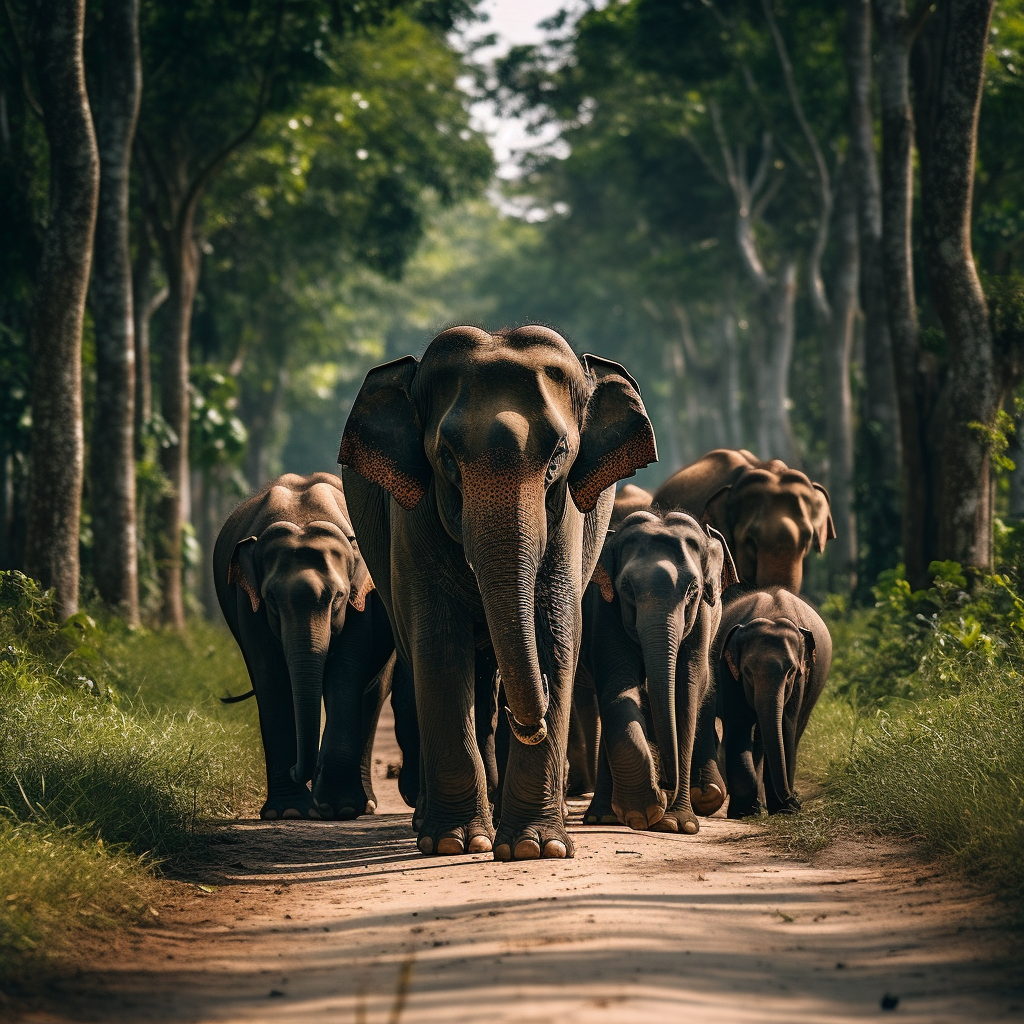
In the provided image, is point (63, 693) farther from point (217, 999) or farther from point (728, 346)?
point (728, 346)

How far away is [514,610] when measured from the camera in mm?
6070

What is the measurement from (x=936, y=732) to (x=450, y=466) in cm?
317

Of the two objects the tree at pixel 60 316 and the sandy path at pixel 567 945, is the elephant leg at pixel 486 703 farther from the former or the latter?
the tree at pixel 60 316

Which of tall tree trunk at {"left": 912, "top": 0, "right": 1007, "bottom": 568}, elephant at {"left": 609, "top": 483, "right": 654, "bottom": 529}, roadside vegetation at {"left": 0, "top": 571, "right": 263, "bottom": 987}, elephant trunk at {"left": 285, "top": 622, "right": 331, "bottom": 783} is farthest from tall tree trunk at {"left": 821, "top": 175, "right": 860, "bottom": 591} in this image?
elephant trunk at {"left": 285, "top": 622, "right": 331, "bottom": 783}

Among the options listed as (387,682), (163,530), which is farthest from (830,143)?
(387,682)

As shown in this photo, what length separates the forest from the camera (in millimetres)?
7871

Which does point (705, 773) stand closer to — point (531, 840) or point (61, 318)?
point (531, 840)

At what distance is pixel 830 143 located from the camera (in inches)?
979

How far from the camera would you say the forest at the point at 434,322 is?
7.87 metres

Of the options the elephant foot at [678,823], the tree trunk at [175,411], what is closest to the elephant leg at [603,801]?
the elephant foot at [678,823]

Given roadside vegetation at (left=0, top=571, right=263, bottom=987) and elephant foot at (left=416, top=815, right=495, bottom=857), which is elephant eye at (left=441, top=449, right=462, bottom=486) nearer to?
elephant foot at (left=416, top=815, right=495, bottom=857)

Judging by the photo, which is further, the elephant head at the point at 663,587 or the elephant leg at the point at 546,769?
the elephant head at the point at 663,587

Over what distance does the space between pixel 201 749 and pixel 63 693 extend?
1.21 meters

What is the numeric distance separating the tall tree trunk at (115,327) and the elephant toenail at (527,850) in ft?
27.5
